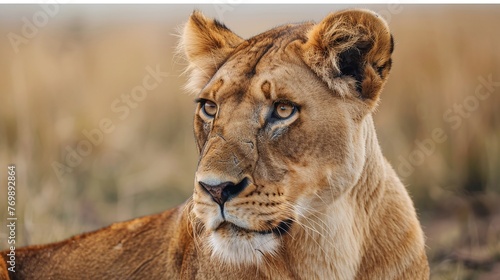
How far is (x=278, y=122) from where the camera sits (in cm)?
255

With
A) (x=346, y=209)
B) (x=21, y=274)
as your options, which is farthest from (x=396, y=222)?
(x=21, y=274)

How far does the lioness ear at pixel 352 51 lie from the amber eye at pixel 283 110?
162mm

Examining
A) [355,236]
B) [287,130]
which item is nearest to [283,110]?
[287,130]

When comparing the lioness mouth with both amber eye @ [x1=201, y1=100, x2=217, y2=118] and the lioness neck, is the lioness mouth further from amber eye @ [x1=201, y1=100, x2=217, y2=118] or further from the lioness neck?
amber eye @ [x1=201, y1=100, x2=217, y2=118]

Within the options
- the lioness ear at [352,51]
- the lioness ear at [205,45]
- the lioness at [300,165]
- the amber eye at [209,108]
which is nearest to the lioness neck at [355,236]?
the lioness at [300,165]

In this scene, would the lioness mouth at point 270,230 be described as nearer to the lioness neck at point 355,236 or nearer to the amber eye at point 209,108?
the lioness neck at point 355,236

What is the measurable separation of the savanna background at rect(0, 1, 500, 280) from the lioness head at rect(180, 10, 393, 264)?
1.31 meters

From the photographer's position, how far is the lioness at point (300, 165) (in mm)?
2475

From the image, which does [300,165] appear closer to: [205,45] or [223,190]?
[223,190]

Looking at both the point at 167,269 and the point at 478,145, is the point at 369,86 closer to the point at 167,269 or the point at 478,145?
the point at 167,269

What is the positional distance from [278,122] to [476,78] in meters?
2.15

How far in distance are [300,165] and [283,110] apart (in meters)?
0.19

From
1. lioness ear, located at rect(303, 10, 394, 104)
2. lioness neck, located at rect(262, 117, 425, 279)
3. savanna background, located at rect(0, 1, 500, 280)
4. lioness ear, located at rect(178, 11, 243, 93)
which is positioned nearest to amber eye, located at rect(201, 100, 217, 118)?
lioness ear, located at rect(178, 11, 243, 93)

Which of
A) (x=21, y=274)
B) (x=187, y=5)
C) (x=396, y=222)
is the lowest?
(x=21, y=274)
